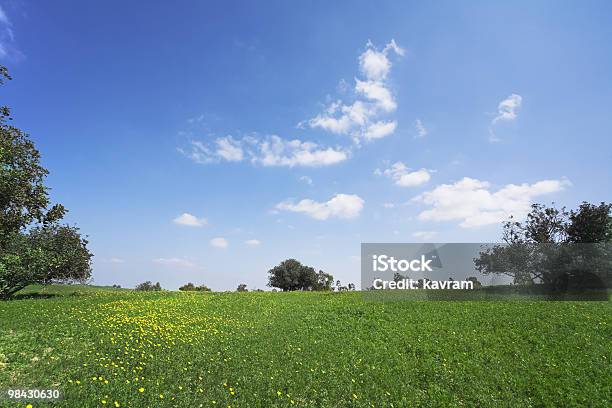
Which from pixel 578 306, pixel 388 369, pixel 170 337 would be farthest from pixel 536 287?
pixel 170 337

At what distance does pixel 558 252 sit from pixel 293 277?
4421 cm

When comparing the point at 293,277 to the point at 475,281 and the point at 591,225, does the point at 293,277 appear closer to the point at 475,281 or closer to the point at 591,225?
the point at 475,281

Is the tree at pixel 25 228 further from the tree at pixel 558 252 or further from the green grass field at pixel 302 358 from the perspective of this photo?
the tree at pixel 558 252

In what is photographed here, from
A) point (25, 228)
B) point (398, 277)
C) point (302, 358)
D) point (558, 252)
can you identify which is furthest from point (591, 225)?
point (25, 228)

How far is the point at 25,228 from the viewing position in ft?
80.0

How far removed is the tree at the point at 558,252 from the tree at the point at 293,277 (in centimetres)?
3410

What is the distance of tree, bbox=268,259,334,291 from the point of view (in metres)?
73.9

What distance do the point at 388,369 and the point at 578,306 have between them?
18797 mm

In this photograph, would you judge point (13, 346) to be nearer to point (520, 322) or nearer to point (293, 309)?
point (293, 309)

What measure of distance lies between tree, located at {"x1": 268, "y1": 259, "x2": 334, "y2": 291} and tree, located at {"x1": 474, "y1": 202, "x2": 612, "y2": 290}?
112 feet

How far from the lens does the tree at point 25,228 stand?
65.1 ft

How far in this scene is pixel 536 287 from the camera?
1715 inches

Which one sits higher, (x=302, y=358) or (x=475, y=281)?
(x=475, y=281)

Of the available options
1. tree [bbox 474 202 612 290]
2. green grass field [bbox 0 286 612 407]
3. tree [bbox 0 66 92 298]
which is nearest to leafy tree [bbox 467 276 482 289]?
tree [bbox 474 202 612 290]
